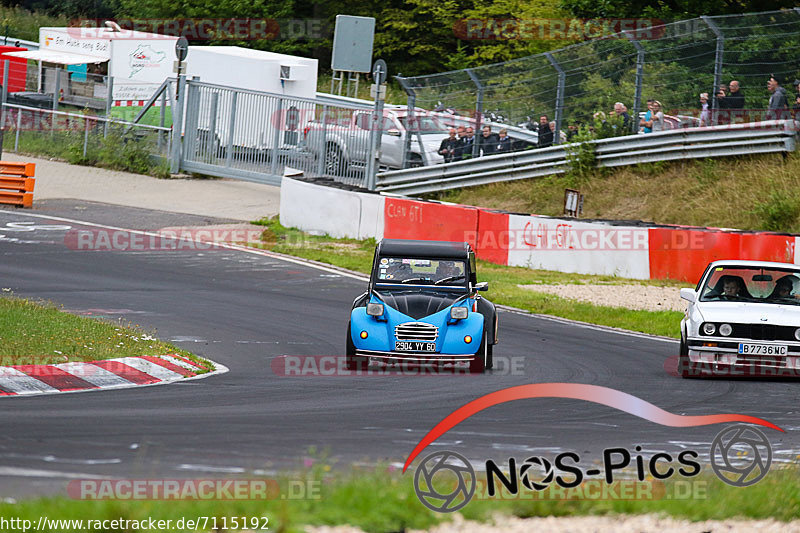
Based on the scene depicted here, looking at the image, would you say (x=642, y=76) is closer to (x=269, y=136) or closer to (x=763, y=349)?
(x=269, y=136)

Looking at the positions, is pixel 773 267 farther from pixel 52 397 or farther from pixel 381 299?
pixel 52 397

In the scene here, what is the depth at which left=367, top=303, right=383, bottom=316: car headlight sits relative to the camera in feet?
39.9

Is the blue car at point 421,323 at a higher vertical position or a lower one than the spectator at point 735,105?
lower

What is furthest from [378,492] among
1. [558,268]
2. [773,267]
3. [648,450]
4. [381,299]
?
[558,268]

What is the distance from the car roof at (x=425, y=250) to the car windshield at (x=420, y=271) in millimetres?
62

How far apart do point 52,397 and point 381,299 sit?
4120 millimetres

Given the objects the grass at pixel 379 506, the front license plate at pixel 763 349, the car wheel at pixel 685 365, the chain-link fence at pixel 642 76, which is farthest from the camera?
the chain-link fence at pixel 642 76

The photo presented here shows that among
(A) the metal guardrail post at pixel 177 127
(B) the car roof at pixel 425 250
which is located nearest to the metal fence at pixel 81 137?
(A) the metal guardrail post at pixel 177 127

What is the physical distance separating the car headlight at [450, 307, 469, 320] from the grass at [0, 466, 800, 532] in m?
5.08

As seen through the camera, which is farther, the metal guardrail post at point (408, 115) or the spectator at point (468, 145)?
the spectator at point (468, 145)

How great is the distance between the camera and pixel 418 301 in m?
12.4

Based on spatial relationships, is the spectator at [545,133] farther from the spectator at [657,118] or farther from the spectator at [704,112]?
→ the spectator at [704,112]

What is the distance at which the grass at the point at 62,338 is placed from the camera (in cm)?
1116

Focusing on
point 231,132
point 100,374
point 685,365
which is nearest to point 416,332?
point 685,365
